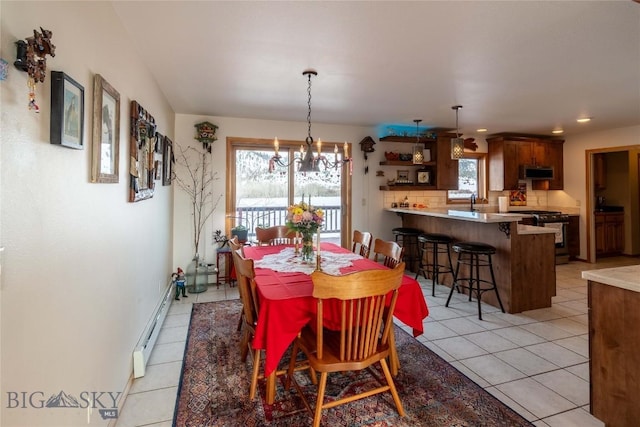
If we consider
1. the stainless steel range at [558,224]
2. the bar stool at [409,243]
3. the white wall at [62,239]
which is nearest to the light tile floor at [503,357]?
the white wall at [62,239]

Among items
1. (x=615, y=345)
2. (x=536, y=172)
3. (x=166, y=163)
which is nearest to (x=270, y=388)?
(x=615, y=345)

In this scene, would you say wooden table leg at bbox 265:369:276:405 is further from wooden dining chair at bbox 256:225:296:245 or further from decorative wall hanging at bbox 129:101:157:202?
wooden dining chair at bbox 256:225:296:245

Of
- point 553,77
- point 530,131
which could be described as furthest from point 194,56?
point 530,131

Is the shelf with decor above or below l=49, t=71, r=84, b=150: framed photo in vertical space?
above

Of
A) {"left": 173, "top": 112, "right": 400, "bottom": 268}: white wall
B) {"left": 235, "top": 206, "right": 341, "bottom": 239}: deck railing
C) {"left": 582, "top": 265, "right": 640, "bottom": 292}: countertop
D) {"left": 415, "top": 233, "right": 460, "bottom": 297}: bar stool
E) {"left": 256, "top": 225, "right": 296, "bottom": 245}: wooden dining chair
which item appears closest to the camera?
{"left": 582, "top": 265, "right": 640, "bottom": 292}: countertop

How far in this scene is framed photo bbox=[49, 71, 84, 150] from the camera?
47.3 inches

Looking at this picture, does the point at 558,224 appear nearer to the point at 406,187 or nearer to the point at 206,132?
the point at 406,187

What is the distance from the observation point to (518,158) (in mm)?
6039

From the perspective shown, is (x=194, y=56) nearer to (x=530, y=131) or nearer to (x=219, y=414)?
(x=219, y=414)

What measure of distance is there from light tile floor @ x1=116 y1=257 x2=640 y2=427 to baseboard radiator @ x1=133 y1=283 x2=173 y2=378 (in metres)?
0.07

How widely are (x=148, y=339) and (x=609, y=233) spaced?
25.8 feet

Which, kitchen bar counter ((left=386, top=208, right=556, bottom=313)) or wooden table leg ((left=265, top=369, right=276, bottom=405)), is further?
kitchen bar counter ((left=386, top=208, right=556, bottom=313))

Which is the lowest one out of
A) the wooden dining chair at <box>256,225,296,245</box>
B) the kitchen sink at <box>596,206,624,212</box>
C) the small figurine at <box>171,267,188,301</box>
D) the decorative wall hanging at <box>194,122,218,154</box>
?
the small figurine at <box>171,267,188,301</box>

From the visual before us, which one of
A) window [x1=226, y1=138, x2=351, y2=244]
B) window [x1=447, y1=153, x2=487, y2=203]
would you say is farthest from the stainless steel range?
window [x1=226, y1=138, x2=351, y2=244]
